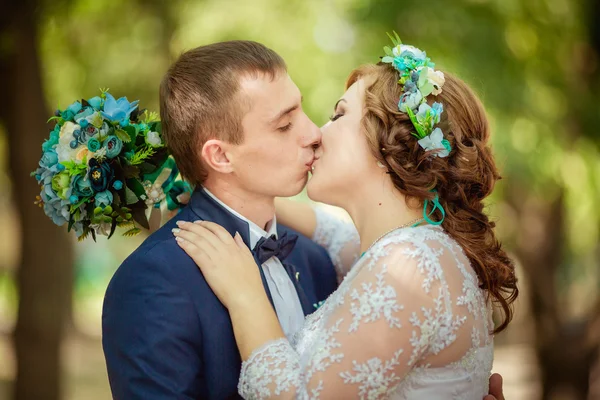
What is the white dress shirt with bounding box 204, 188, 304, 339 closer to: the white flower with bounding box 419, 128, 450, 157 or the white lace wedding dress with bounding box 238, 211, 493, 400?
the white lace wedding dress with bounding box 238, 211, 493, 400

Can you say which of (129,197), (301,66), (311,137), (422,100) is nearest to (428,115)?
(422,100)

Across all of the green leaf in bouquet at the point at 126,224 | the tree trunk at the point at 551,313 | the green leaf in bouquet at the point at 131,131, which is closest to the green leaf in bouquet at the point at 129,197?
the green leaf in bouquet at the point at 126,224

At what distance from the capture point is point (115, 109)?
320 centimetres

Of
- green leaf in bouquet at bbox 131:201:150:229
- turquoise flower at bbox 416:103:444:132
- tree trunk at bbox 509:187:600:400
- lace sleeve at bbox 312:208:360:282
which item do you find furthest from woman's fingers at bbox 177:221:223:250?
tree trunk at bbox 509:187:600:400

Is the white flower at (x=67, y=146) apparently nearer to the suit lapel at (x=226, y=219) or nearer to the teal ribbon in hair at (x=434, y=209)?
the suit lapel at (x=226, y=219)

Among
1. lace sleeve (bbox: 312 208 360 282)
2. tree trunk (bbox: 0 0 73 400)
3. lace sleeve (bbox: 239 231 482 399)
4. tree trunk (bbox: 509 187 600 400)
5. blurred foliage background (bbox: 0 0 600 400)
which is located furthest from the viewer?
tree trunk (bbox: 509 187 600 400)

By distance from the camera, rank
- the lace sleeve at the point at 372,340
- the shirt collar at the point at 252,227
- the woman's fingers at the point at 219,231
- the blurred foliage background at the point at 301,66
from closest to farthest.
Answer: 1. the lace sleeve at the point at 372,340
2. the woman's fingers at the point at 219,231
3. the shirt collar at the point at 252,227
4. the blurred foliage background at the point at 301,66

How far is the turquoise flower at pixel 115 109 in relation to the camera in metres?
3.17

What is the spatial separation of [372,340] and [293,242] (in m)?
0.87

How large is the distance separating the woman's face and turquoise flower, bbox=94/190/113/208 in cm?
89

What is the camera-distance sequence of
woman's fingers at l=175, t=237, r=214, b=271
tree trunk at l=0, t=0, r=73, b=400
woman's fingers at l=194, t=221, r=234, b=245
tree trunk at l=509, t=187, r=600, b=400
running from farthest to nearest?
tree trunk at l=509, t=187, r=600, b=400
tree trunk at l=0, t=0, r=73, b=400
woman's fingers at l=194, t=221, r=234, b=245
woman's fingers at l=175, t=237, r=214, b=271

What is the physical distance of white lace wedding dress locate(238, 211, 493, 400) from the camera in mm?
2629

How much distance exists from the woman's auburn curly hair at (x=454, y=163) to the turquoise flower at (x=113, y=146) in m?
1.08

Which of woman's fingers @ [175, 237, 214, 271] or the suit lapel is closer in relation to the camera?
woman's fingers @ [175, 237, 214, 271]
